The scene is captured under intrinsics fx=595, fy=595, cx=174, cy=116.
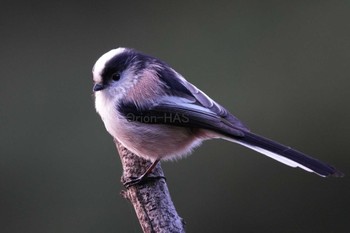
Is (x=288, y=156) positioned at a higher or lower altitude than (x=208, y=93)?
lower

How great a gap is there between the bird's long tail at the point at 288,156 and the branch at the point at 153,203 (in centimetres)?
40

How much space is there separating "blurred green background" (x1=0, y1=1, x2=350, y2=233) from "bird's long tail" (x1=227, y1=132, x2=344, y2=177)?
1.44 m

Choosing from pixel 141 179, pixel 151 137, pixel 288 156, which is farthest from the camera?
pixel 151 137

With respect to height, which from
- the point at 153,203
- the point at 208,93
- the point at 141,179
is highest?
the point at 208,93

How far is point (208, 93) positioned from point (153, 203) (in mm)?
1924

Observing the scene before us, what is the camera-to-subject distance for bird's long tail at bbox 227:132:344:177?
2.29 m

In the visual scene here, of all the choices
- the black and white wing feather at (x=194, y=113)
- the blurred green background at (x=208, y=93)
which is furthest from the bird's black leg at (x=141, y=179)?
the blurred green background at (x=208, y=93)

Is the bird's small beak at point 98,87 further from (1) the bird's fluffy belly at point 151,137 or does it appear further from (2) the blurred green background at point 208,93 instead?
(2) the blurred green background at point 208,93

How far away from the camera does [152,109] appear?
264cm

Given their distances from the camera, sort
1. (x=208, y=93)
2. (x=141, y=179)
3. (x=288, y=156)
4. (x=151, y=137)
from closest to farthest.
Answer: (x=288, y=156) < (x=141, y=179) < (x=151, y=137) < (x=208, y=93)

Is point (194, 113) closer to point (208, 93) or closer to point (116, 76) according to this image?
point (116, 76)

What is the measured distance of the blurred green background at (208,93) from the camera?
3912 mm

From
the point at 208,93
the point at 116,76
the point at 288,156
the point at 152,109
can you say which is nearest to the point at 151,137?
the point at 152,109

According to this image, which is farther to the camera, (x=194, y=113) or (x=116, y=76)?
(x=116, y=76)
